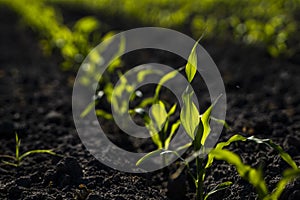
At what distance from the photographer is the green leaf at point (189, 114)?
1.84 meters

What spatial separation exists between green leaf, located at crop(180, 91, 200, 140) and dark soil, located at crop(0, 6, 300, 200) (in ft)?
0.84

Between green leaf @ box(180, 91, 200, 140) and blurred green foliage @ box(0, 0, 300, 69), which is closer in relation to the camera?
green leaf @ box(180, 91, 200, 140)

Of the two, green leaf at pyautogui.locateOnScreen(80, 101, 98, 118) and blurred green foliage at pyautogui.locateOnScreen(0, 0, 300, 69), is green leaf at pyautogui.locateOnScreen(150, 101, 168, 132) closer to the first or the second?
green leaf at pyautogui.locateOnScreen(80, 101, 98, 118)

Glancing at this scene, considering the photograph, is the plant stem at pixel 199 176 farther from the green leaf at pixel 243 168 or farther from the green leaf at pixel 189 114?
the green leaf at pixel 243 168

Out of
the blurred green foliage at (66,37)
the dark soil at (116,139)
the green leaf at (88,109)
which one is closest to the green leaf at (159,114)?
the dark soil at (116,139)

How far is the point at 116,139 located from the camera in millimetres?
2889

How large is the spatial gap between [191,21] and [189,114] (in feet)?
16.3

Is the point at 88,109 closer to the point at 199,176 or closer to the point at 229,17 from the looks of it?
the point at 199,176

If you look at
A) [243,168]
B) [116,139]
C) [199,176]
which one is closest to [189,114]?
[199,176]

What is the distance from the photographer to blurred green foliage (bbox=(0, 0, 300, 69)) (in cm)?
429

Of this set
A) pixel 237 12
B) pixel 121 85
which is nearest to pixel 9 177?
pixel 121 85

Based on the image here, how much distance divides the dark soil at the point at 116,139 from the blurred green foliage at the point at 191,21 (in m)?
0.23

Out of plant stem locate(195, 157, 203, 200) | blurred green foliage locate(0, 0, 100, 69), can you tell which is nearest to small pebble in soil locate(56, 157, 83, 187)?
plant stem locate(195, 157, 203, 200)

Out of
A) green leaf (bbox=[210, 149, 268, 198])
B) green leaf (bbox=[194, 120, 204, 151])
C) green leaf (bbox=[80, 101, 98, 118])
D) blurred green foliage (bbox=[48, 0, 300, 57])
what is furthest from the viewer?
blurred green foliage (bbox=[48, 0, 300, 57])
